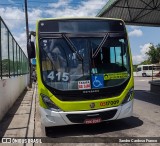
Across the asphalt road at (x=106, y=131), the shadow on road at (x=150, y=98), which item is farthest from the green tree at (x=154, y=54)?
the asphalt road at (x=106, y=131)

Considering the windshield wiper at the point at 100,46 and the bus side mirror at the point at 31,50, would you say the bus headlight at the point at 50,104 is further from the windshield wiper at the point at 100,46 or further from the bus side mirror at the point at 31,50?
the windshield wiper at the point at 100,46

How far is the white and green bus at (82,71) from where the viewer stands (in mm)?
7914

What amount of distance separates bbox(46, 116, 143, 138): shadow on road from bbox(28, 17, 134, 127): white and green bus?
1.50 ft

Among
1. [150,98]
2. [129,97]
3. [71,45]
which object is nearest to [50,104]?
[71,45]

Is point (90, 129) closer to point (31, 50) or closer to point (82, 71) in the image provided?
point (82, 71)

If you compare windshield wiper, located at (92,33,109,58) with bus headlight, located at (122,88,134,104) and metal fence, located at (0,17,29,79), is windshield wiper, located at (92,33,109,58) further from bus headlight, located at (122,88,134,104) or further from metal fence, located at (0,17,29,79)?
metal fence, located at (0,17,29,79)

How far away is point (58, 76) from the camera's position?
8.04 meters

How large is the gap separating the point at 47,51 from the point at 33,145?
2.38 m

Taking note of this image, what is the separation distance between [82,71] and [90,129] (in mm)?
1667

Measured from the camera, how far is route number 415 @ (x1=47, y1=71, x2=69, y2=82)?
802cm

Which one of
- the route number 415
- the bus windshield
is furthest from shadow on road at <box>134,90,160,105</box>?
the route number 415

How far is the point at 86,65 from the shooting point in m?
8.22

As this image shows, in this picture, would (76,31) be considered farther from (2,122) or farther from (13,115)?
(13,115)

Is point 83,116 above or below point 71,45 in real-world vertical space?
below
